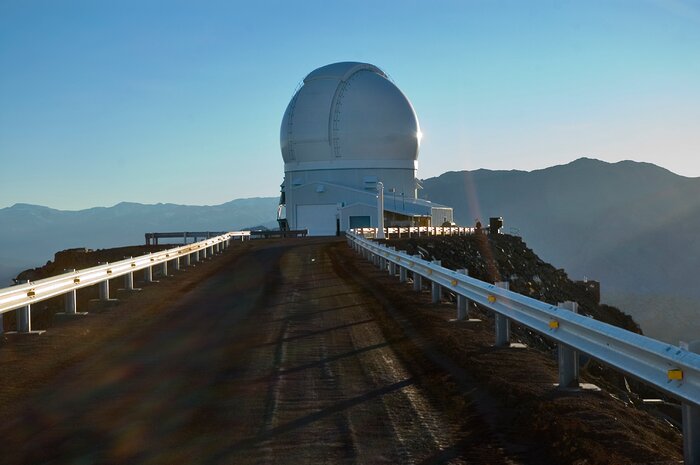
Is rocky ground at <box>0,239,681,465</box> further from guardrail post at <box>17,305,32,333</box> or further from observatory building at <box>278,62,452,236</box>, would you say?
observatory building at <box>278,62,452,236</box>

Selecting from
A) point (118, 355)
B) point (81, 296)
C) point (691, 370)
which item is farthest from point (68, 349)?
point (81, 296)

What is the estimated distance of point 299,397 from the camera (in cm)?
866

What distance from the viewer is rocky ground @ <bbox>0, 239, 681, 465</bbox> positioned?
679 cm

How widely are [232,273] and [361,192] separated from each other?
54.2 m

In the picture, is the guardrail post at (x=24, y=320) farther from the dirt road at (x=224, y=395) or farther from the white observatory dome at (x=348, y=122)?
the white observatory dome at (x=348, y=122)

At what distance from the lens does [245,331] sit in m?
13.6

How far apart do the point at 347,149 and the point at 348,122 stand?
267 cm

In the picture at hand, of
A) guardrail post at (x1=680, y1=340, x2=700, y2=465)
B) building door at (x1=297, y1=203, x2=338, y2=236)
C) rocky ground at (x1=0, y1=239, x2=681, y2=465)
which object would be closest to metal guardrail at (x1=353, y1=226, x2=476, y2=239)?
building door at (x1=297, y1=203, x2=338, y2=236)

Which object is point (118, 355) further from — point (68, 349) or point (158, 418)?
point (158, 418)

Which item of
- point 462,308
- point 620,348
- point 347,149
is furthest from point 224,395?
point 347,149

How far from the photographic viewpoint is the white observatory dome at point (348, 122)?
3209 inches

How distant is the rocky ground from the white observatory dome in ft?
217

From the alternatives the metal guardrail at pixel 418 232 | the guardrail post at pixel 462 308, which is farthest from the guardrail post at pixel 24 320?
the metal guardrail at pixel 418 232

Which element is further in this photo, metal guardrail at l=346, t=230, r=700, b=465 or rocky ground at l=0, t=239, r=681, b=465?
rocky ground at l=0, t=239, r=681, b=465
